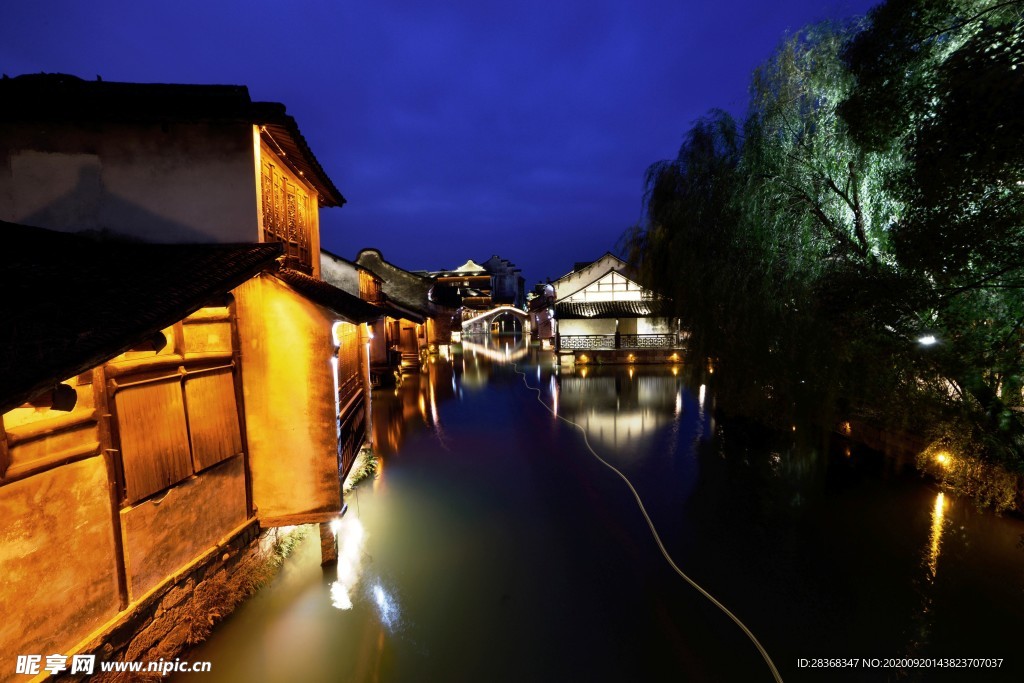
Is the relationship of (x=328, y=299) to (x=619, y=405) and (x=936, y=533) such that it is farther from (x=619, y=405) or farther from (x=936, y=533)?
(x=619, y=405)

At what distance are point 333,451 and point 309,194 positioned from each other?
22.1 feet

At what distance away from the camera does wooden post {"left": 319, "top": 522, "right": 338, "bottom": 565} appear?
24.0 feet

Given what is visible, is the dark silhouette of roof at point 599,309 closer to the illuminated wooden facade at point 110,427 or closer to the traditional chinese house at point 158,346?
the traditional chinese house at point 158,346

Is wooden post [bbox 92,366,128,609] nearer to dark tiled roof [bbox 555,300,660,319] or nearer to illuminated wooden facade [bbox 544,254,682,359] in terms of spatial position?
illuminated wooden facade [bbox 544,254,682,359]

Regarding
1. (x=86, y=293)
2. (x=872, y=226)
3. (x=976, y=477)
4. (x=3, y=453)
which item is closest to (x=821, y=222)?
(x=872, y=226)

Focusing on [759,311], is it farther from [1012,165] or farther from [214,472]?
[214,472]

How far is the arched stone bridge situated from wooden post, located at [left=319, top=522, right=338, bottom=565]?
50.6 m

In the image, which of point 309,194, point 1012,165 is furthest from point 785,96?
point 309,194

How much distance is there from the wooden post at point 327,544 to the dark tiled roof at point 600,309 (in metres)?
26.7

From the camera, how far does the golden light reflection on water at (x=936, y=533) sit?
286 inches

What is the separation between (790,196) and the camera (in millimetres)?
8578

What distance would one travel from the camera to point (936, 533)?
8148mm

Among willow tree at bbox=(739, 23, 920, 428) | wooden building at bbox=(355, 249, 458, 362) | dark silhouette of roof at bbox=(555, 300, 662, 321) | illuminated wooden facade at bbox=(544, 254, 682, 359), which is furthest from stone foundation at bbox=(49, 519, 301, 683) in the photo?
dark silhouette of roof at bbox=(555, 300, 662, 321)

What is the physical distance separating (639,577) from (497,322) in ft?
245
